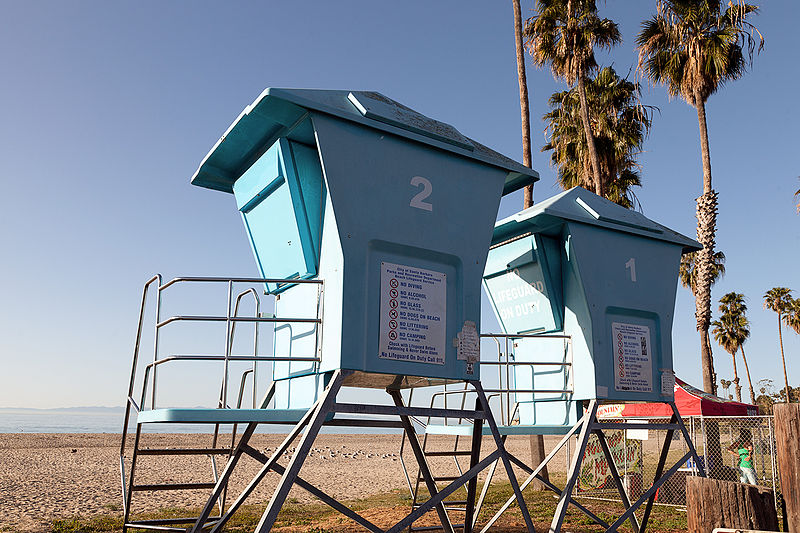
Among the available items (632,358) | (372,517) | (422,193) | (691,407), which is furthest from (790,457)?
(691,407)

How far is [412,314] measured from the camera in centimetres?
648

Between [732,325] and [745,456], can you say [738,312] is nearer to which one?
[732,325]

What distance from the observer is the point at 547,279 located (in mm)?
8930

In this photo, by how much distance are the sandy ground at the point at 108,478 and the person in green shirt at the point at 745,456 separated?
9591 millimetres

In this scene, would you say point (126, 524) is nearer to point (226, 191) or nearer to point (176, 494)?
point (226, 191)

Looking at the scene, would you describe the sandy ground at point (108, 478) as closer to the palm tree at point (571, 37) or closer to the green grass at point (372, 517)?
the green grass at point (372, 517)

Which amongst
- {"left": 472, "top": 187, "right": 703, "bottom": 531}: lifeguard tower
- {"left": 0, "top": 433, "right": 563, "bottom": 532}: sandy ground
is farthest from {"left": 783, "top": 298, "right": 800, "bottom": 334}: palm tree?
{"left": 472, "top": 187, "right": 703, "bottom": 531}: lifeguard tower

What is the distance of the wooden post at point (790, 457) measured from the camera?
459 cm

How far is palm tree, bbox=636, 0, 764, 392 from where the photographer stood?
20.5 metres

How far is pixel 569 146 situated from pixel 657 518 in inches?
Answer: 509

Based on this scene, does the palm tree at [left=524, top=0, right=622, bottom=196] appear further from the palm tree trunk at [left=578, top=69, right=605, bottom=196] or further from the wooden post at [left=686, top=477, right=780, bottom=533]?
the wooden post at [left=686, top=477, right=780, bottom=533]

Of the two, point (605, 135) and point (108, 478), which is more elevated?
point (605, 135)

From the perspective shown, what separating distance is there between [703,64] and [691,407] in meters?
10.9

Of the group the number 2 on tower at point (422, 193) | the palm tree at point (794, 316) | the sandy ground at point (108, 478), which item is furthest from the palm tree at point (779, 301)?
the number 2 on tower at point (422, 193)
